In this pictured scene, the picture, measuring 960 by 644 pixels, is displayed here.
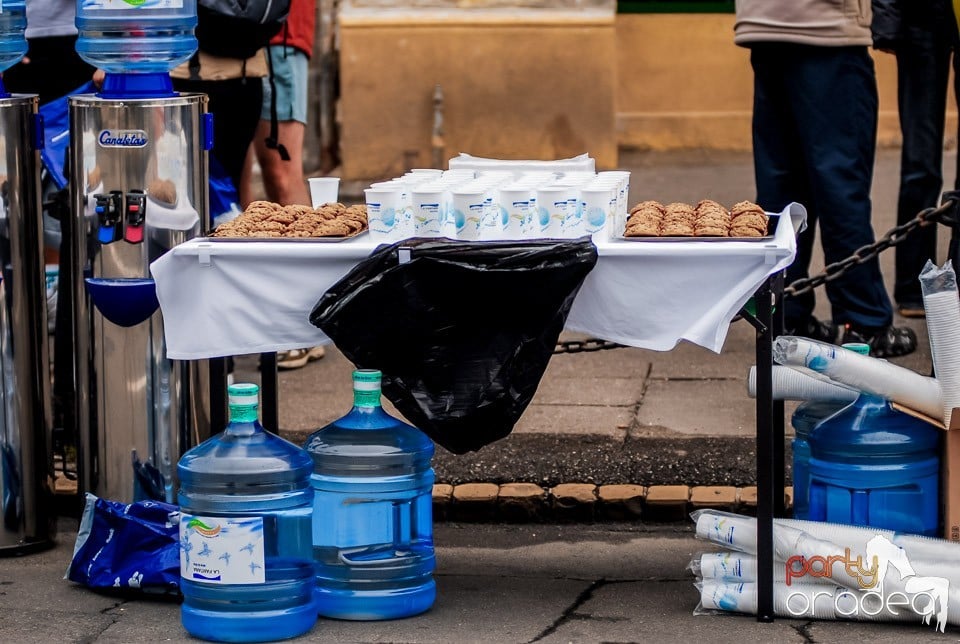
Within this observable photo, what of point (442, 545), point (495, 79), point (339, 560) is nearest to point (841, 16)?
point (442, 545)

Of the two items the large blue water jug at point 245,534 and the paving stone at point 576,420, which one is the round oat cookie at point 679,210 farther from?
the paving stone at point 576,420

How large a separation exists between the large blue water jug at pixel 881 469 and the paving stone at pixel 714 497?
0.80 meters

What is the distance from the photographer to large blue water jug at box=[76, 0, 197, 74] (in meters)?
5.21

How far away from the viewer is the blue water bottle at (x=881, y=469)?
4.72 meters

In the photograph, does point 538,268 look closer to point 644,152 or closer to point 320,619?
point 320,619

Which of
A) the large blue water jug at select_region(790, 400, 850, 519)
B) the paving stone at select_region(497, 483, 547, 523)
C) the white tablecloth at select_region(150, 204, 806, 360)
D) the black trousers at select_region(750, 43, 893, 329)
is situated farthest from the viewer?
the black trousers at select_region(750, 43, 893, 329)

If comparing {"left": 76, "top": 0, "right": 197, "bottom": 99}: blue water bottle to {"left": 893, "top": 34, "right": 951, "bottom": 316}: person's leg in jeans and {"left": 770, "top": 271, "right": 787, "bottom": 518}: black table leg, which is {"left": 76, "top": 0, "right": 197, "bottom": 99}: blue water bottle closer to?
{"left": 770, "top": 271, "right": 787, "bottom": 518}: black table leg

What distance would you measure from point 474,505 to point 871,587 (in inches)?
61.1

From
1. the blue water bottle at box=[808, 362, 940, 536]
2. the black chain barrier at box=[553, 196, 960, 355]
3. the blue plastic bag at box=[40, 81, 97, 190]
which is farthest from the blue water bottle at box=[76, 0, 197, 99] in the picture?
the blue water bottle at box=[808, 362, 940, 536]

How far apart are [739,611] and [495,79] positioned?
737 cm

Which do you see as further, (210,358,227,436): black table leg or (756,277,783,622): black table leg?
(210,358,227,436): black table leg

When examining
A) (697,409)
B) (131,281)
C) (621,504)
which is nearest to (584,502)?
(621,504)

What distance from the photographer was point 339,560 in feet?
15.6

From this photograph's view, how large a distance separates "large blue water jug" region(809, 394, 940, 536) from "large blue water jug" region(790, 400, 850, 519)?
0.15m
